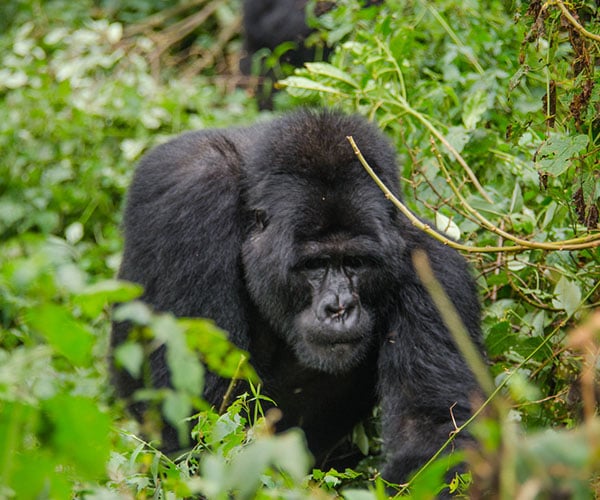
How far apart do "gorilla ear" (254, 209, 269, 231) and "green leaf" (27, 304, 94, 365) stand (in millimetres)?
2136

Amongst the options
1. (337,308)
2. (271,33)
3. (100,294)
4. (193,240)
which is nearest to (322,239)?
(337,308)

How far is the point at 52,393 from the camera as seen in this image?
1.75m

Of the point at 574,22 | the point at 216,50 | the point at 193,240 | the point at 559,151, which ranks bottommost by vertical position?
the point at 216,50

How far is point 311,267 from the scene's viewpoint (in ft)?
12.2

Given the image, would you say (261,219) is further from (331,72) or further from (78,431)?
(78,431)

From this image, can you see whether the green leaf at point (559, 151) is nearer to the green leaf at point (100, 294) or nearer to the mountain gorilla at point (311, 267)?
→ the mountain gorilla at point (311, 267)

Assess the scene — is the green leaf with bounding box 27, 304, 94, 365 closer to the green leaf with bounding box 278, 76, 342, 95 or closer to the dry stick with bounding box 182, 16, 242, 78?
the green leaf with bounding box 278, 76, 342, 95

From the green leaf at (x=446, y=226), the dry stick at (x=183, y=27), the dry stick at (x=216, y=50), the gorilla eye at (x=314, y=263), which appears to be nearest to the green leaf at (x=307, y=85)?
the green leaf at (x=446, y=226)

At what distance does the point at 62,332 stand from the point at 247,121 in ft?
18.3

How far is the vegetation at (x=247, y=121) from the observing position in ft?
5.57

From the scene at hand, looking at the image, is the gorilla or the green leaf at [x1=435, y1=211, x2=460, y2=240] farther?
the gorilla

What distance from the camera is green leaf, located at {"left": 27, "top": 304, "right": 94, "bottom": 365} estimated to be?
1.68 metres

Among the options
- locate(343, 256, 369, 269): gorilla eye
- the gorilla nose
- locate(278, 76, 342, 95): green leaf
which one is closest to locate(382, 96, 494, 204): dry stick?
locate(278, 76, 342, 95): green leaf

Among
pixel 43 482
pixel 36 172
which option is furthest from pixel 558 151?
pixel 36 172
